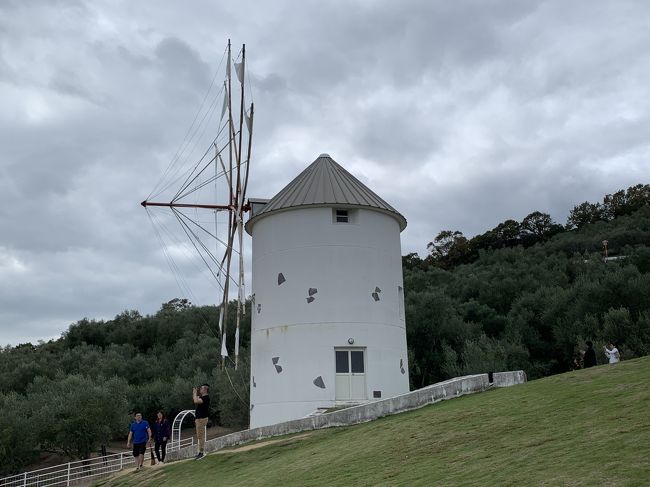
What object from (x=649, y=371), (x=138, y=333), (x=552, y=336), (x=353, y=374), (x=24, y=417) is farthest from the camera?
(x=138, y=333)

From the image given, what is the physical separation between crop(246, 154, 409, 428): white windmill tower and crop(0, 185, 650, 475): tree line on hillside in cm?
814

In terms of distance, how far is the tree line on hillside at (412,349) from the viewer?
3653cm

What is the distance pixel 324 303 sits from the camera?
2497cm

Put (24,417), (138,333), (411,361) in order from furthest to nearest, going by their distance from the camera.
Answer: (138,333) → (411,361) → (24,417)

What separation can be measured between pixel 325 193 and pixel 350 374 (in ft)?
21.5

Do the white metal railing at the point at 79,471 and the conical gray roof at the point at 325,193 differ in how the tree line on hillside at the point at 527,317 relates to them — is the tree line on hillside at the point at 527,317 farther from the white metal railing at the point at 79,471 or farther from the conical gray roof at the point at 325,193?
the white metal railing at the point at 79,471

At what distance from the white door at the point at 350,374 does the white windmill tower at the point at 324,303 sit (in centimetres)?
3

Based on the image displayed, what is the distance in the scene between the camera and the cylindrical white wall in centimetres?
2462

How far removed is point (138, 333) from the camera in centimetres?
6706

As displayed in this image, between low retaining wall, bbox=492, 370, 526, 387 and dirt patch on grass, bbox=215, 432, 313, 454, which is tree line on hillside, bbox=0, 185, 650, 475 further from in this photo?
low retaining wall, bbox=492, 370, 526, 387

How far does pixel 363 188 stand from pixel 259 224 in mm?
4182

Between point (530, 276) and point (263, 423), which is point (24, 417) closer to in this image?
point (263, 423)

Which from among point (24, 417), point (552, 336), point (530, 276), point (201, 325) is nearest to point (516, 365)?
point (552, 336)

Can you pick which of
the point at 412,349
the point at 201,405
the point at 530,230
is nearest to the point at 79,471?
the point at 201,405
